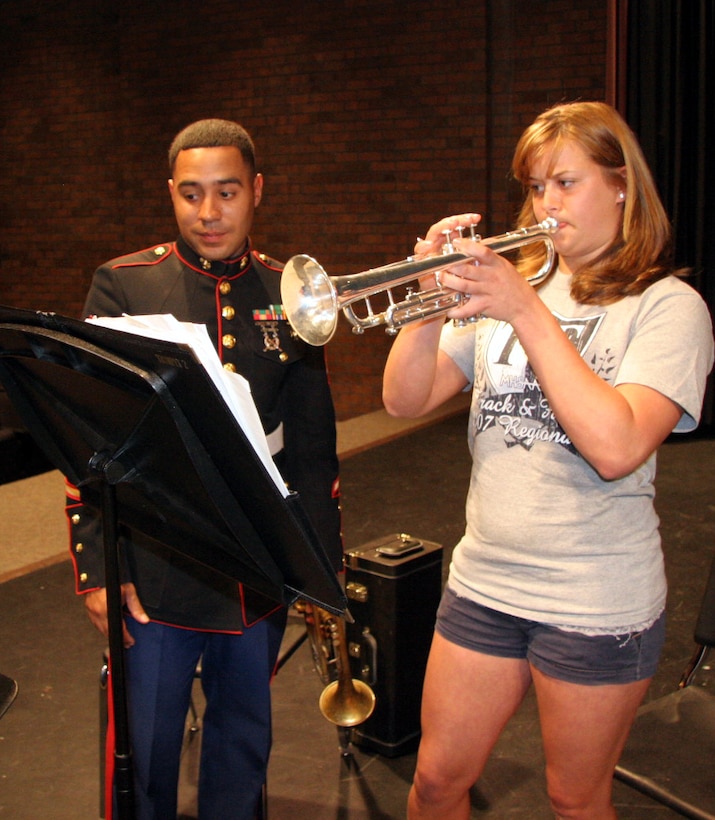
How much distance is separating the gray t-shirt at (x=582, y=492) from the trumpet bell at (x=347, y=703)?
3.48 feet

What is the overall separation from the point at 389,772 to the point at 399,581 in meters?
0.55

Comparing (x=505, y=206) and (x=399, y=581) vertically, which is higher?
(x=505, y=206)

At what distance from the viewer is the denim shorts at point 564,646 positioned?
1.54 m

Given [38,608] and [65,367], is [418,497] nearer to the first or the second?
[38,608]

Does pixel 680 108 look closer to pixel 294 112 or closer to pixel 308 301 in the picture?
pixel 294 112

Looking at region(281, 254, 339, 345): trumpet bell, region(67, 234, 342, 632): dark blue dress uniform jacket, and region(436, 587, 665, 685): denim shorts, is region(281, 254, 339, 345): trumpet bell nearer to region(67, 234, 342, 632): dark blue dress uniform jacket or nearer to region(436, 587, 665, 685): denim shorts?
region(67, 234, 342, 632): dark blue dress uniform jacket

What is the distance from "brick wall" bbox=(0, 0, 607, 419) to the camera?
687 centimetres

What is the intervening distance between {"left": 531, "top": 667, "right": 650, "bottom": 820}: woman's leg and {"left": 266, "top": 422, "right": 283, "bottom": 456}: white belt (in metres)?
0.74

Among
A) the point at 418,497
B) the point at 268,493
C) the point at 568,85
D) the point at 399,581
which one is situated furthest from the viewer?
the point at 568,85

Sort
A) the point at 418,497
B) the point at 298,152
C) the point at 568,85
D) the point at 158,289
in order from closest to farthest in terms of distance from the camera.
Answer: the point at 158,289
the point at 418,497
the point at 568,85
the point at 298,152

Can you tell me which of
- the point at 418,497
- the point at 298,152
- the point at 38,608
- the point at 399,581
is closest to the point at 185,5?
the point at 298,152

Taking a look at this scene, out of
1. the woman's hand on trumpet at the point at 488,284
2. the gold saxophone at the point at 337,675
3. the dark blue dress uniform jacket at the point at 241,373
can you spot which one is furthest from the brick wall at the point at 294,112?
the woman's hand on trumpet at the point at 488,284

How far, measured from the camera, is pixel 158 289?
1.97 m

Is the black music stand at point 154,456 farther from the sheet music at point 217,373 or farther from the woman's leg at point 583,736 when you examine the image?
the woman's leg at point 583,736
